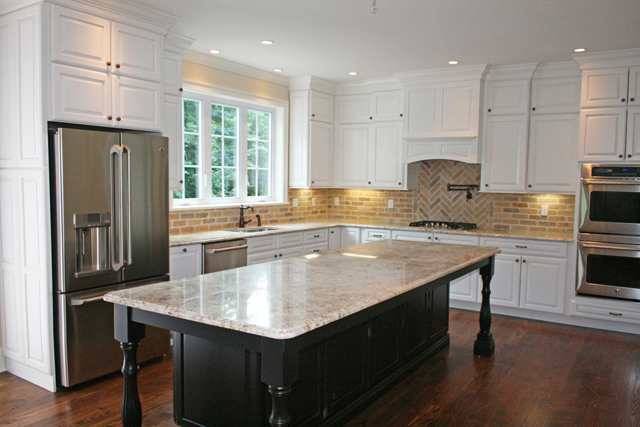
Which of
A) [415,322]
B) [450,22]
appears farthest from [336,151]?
[415,322]

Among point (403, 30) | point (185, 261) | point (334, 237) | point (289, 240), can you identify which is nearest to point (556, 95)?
point (403, 30)

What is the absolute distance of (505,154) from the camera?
5.22 meters

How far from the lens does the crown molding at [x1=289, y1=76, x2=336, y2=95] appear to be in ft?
19.0

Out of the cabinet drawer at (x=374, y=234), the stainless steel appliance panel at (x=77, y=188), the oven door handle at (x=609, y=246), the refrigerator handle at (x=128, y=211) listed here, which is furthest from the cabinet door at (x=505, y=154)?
the stainless steel appliance panel at (x=77, y=188)

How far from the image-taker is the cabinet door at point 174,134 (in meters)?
4.07

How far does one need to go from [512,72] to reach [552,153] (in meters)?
0.94

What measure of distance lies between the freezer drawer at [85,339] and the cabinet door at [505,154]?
3.87 m

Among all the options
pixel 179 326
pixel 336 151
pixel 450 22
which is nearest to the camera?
pixel 179 326

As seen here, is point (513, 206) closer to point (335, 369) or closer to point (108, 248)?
point (335, 369)

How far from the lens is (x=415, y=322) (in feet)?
11.7

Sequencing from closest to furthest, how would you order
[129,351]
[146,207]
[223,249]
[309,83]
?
1. [129,351]
2. [146,207]
3. [223,249]
4. [309,83]

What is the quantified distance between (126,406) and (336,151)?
451 centimetres

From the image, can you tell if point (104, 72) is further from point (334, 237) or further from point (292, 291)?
point (334, 237)

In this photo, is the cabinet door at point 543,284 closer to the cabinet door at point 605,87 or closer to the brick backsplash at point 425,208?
the brick backsplash at point 425,208
